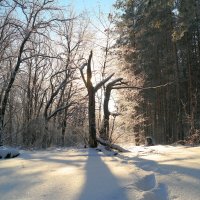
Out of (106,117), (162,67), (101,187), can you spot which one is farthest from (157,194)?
(162,67)

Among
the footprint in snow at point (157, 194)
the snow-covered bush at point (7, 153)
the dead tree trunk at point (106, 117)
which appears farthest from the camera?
the dead tree trunk at point (106, 117)

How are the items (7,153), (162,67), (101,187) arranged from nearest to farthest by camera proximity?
(101,187), (7,153), (162,67)

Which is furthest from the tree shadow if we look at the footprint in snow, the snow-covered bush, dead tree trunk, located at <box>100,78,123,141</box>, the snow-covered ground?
dead tree trunk, located at <box>100,78,123,141</box>

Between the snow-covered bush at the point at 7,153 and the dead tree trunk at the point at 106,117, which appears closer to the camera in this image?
the snow-covered bush at the point at 7,153

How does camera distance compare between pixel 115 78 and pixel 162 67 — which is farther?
pixel 162 67

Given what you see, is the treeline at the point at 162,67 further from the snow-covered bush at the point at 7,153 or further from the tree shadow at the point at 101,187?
the tree shadow at the point at 101,187

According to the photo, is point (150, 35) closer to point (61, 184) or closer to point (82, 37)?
point (82, 37)

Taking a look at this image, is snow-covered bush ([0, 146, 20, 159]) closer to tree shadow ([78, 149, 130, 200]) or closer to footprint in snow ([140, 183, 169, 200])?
tree shadow ([78, 149, 130, 200])

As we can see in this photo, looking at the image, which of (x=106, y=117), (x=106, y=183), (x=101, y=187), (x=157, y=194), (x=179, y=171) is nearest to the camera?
(x=157, y=194)

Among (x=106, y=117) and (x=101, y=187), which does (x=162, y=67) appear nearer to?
(x=106, y=117)

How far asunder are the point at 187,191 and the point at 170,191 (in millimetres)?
173

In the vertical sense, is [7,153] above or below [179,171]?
above

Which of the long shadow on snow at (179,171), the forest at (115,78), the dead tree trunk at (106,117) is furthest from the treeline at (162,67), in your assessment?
the long shadow on snow at (179,171)

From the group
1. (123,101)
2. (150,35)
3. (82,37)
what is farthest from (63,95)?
(150,35)
